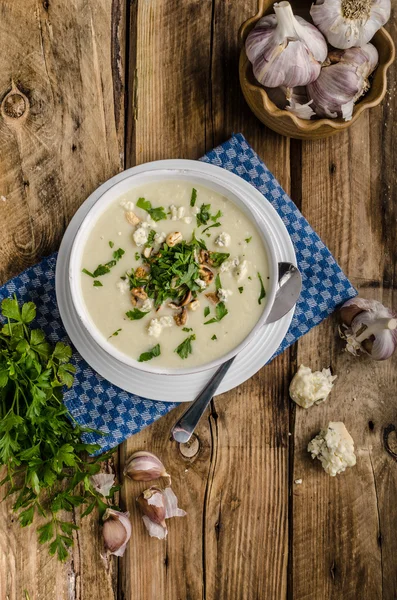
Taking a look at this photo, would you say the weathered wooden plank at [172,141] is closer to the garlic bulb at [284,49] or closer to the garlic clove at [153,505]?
the garlic clove at [153,505]

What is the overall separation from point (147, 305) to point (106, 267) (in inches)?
6.3

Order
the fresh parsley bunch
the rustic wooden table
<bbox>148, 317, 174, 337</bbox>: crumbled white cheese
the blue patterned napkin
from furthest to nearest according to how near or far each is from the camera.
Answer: the rustic wooden table
the blue patterned napkin
the fresh parsley bunch
<bbox>148, 317, 174, 337</bbox>: crumbled white cheese

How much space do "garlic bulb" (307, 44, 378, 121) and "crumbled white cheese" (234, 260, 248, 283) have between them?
58cm

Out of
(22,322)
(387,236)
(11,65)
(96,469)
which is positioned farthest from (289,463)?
(11,65)

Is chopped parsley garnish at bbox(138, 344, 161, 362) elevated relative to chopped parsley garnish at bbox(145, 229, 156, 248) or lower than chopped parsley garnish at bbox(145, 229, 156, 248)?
lower

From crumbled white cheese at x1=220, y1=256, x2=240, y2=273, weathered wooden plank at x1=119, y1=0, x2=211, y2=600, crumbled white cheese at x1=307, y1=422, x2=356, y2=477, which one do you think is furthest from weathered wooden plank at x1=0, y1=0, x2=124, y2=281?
crumbled white cheese at x1=307, y1=422, x2=356, y2=477

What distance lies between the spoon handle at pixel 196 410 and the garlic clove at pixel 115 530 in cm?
33

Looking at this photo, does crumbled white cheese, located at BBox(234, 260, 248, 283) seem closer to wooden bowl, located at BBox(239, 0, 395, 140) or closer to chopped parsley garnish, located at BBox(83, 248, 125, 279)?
chopped parsley garnish, located at BBox(83, 248, 125, 279)

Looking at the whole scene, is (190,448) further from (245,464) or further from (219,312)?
(219,312)

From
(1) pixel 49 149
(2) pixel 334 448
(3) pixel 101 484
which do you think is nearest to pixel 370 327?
(2) pixel 334 448

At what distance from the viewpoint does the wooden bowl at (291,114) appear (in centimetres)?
198

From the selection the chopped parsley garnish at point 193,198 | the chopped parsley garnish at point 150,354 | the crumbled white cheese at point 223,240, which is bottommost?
the chopped parsley garnish at point 150,354

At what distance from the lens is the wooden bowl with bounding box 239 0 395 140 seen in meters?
1.98

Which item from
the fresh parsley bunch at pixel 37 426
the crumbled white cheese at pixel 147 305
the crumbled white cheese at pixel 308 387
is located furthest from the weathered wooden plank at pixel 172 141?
the crumbled white cheese at pixel 147 305
